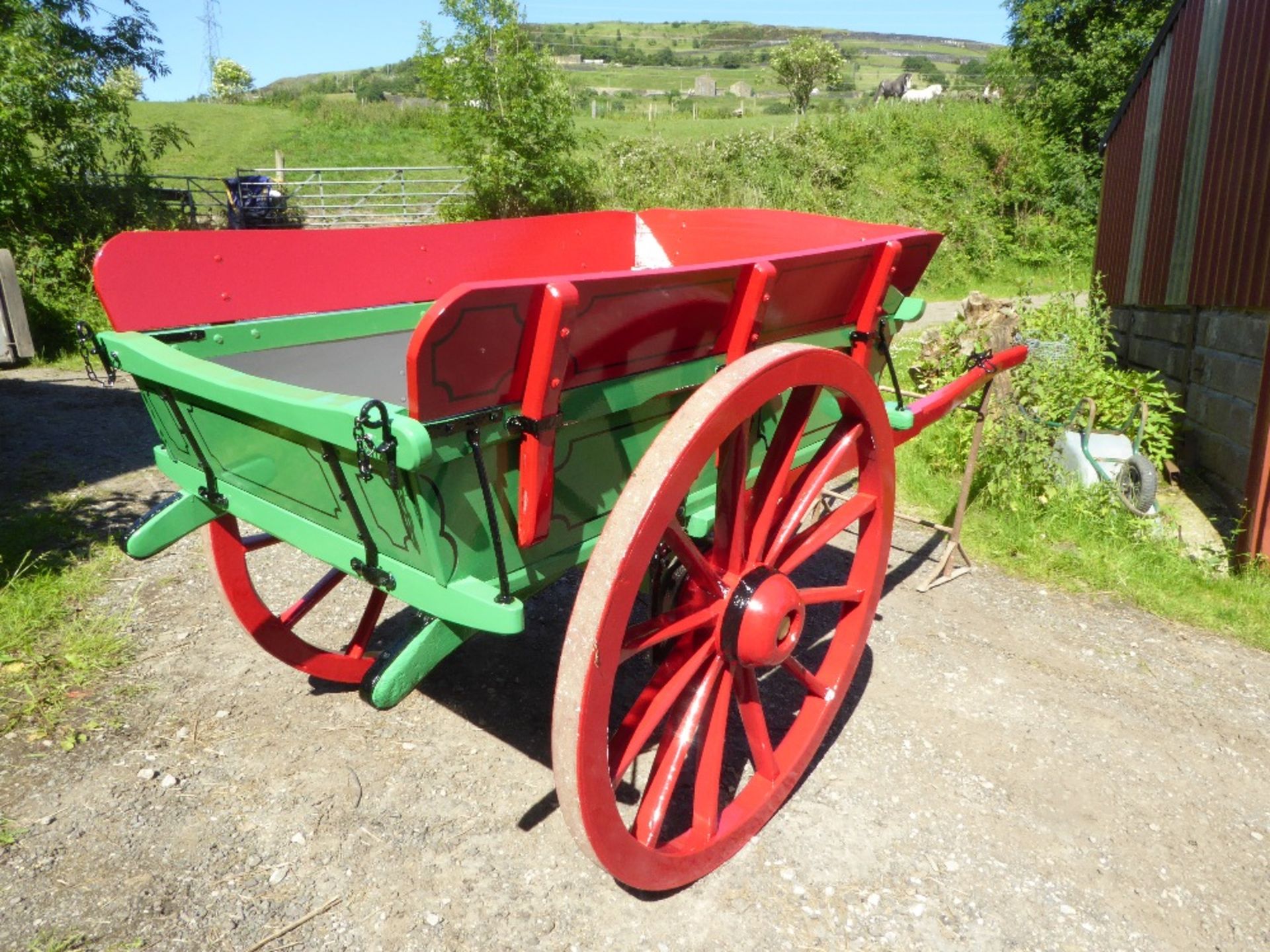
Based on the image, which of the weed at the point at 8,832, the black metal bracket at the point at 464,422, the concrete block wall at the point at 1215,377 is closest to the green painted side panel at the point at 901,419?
the black metal bracket at the point at 464,422

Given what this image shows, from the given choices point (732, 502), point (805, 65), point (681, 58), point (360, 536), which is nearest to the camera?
point (360, 536)

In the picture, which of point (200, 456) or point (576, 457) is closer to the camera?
point (576, 457)

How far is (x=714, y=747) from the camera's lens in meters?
2.21

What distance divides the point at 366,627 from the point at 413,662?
145 cm

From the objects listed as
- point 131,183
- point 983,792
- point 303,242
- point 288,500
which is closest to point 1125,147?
point 983,792

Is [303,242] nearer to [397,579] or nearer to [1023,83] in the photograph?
[397,579]

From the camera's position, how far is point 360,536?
1.97 m

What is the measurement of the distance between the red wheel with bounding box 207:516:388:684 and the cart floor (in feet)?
1.62

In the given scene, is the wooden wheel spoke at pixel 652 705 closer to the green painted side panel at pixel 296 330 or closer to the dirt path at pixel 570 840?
→ the dirt path at pixel 570 840

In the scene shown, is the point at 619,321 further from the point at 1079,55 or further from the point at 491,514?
the point at 1079,55

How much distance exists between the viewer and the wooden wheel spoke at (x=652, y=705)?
2.01 meters

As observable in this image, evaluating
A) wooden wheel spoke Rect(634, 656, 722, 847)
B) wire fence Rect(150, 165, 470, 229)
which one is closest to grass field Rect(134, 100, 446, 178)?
wire fence Rect(150, 165, 470, 229)

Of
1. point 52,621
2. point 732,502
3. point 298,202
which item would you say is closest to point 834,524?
point 732,502

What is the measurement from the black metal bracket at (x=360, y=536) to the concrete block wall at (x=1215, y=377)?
15.7 ft
